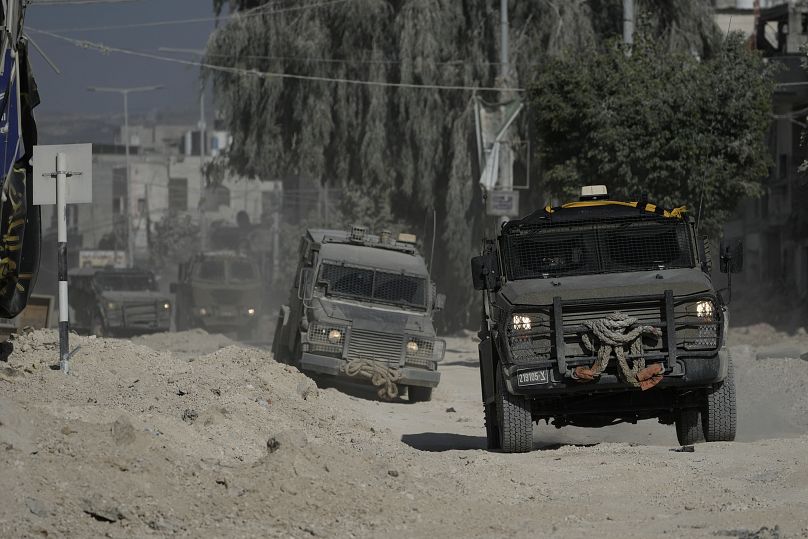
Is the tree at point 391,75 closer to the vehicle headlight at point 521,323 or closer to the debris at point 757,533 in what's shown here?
the vehicle headlight at point 521,323

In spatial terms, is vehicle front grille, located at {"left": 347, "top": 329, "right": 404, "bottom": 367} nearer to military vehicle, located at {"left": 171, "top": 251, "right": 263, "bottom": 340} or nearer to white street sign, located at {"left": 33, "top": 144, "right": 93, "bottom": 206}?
white street sign, located at {"left": 33, "top": 144, "right": 93, "bottom": 206}

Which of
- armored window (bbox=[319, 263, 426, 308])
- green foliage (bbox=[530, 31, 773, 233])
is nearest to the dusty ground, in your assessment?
armored window (bbox=[319, 263, 426, 308])

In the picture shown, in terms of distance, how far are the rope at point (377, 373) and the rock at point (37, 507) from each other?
14018 mm

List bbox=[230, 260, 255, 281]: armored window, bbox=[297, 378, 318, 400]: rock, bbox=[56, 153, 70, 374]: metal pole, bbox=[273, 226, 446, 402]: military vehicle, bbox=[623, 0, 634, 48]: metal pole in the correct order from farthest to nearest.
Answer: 1. bbox=[230, 260, 255, 281]: armored window
2. bbox=[623, 0, 634, 48]: metal pole
3. bbox=[273, 226, 446, 402]: military vehicle
4. bbox=[297, 378, 318, 400]: rock
5. bbox=[56, 153, 70, 374]: metal pole

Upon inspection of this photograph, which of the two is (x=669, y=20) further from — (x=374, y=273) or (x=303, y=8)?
(x=374, y=273)

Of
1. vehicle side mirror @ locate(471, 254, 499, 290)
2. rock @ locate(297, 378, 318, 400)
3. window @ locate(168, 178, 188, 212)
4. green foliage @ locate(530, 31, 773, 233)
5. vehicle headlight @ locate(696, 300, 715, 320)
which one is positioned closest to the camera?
vehicle headlight @ locate(696, 300, 715, 320)

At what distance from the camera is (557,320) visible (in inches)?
521

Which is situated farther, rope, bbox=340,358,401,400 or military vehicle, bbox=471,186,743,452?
rope, bbox=340,358,401,400

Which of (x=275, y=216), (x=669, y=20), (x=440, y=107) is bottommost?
(x=275, y=216)

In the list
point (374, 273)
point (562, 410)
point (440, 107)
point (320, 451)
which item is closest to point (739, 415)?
point (562, 410)

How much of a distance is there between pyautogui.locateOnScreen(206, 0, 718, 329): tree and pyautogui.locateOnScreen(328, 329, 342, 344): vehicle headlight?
16.2m

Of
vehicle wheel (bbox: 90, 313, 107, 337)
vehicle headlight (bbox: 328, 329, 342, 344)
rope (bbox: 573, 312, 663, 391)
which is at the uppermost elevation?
rope (bbox: 573, 312, 663, 391)

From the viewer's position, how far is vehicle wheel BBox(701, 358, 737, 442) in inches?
545

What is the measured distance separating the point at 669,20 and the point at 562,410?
88.3 feet
